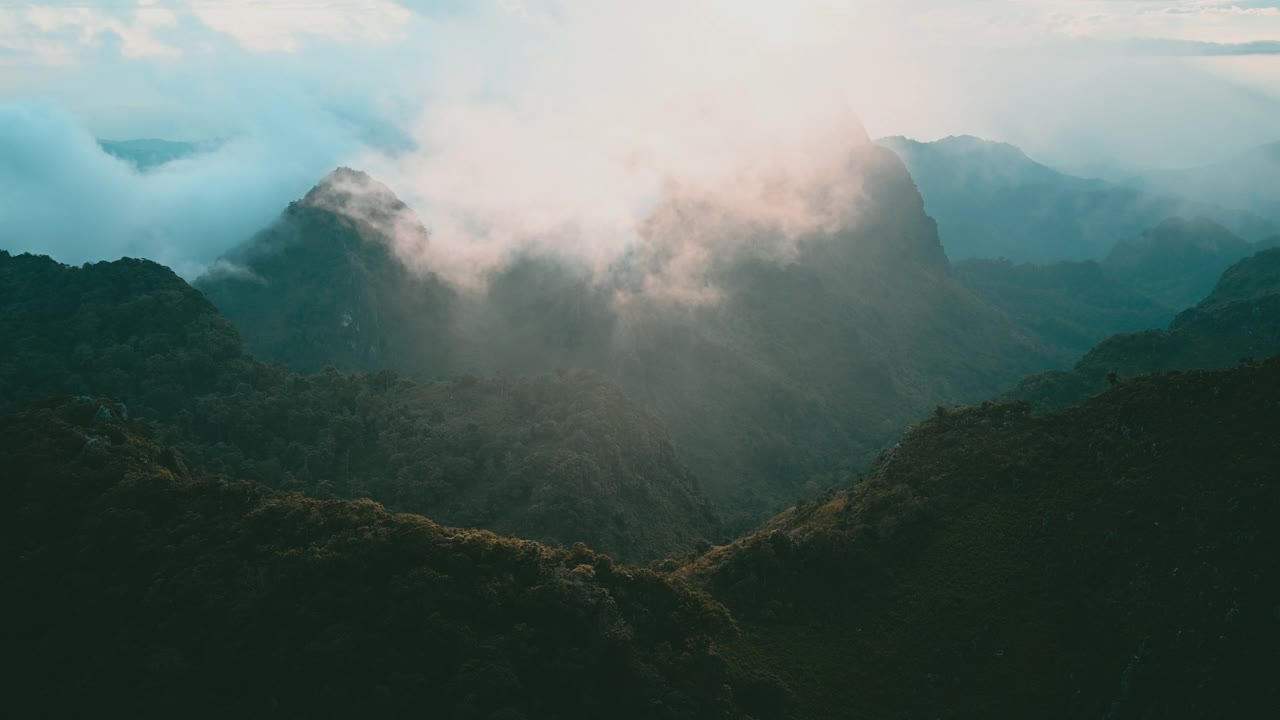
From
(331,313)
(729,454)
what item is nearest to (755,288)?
(729,454)

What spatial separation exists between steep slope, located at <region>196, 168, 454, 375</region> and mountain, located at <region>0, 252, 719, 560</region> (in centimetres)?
3585

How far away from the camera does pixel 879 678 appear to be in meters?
38.1

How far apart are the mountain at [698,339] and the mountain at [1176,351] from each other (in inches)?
1099

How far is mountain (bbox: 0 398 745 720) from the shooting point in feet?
108

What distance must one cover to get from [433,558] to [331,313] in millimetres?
104253

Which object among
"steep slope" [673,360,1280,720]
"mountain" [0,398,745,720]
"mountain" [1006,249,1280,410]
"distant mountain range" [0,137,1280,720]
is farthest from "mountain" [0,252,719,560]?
"mountain" [1006,249,1280,410]

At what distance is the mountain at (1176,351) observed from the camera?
97.1 metres

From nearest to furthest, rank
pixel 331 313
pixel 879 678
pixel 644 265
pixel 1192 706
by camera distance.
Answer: pixel 1192 706 → pixel 879 678 → pixel 331 313 → pixel 644 265

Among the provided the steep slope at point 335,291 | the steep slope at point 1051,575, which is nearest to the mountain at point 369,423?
the steep slope at point 1051,575

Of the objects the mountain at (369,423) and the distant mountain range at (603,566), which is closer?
the distant mountain range at (603,566)

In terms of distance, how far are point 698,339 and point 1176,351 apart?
6906 cm

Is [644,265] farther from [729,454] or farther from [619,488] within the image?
[619,488]

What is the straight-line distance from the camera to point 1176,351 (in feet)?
335

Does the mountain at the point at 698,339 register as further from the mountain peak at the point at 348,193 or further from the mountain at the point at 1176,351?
the mountain at the point at 1176,351
